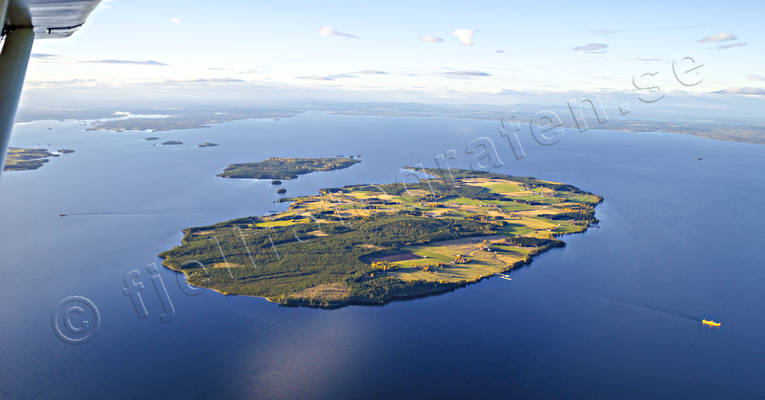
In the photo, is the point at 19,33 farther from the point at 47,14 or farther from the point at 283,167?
the point at 283,167

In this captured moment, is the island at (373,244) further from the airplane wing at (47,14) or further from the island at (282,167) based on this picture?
the airplane wing at (47,14)

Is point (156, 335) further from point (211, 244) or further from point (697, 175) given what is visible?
point (697, 175)

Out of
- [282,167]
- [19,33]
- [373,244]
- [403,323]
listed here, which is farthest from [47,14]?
[282,167]

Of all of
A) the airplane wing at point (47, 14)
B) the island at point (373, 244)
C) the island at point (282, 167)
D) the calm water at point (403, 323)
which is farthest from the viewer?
the island at point (282, 167)

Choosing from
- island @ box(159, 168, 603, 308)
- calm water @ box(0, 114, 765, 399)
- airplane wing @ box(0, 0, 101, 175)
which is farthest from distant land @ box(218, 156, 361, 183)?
airplane wing @ box(0, 0, 101, 175)

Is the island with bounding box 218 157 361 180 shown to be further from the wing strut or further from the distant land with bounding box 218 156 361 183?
the wing strut

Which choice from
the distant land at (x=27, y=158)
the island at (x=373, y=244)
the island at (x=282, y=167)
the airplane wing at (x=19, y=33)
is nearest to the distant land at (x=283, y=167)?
the island at (x=282, y=167)

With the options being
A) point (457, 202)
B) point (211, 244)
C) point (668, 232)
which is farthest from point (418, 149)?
point (211, 244)
